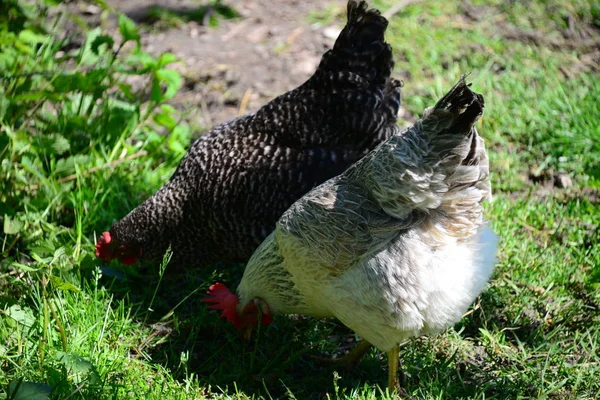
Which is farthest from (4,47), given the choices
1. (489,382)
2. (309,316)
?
(489,382)

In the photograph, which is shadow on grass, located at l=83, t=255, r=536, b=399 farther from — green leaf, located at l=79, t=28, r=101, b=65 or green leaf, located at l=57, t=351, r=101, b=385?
green leaf, located at l=79, t=28, r=101, b=65

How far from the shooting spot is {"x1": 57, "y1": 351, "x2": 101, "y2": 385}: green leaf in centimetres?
250

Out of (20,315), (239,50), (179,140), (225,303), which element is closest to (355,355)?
(225,303)

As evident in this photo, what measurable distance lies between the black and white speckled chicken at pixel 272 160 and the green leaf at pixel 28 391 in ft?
4.09

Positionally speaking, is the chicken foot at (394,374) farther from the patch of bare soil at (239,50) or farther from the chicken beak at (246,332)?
the patch of bare soil at (239,50)

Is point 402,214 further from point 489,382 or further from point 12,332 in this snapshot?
point 12,332

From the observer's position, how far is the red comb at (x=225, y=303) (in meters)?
3.19

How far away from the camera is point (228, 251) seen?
358 centimetres

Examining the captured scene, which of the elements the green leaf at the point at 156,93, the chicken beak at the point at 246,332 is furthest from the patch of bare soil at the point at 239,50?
the chicken beak at the point at 246,332

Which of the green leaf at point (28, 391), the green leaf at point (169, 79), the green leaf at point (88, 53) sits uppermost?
the green leaf at point (88, 53)

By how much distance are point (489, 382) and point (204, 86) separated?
3427mm

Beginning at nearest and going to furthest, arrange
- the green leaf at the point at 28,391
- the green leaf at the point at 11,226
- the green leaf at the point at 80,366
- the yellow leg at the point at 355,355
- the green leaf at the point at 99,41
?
the green leaf at the point at 28,391 < the green leaf at the point at 80,366 < the yellow leg at the point at 355,355 < the green leaf at the point at 11,226 < the green leaf at the point at 99,41

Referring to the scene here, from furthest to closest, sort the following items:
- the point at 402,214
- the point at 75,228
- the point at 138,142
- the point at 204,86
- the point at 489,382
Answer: the point at 204,86
the point at 138,142
the point at 75,228
the point at 489,382
the point at 402,214

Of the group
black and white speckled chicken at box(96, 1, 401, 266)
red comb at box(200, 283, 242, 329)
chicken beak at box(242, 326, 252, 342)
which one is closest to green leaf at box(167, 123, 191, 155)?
black and white speckled chicken at box(96, 1, 401, 266)
